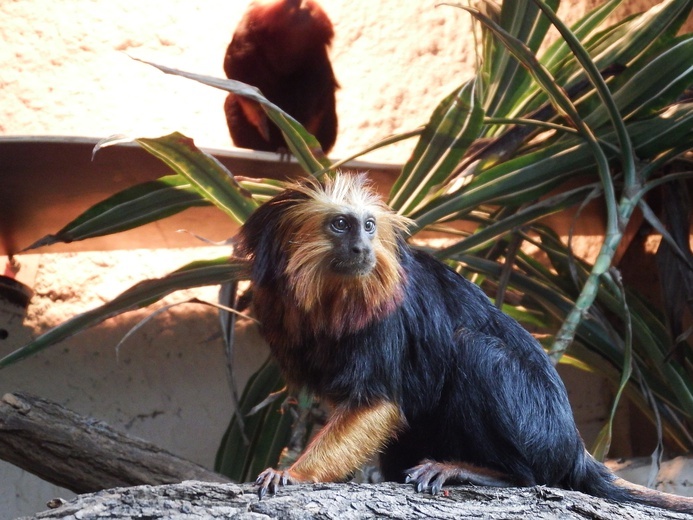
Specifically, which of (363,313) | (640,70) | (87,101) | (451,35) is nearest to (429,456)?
(363,313)

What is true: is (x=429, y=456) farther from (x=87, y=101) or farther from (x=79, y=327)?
(x=87, y=101)

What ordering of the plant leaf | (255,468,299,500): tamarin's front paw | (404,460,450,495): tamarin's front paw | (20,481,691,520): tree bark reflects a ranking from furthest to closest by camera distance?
the plant leaf → (404,460,450,495): tamarin's front paw → (255,468,299,500): tamarin's front paw → (20,481,691,520): tree bark

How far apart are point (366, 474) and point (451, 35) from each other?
2.59 meters

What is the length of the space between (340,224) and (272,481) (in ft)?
1.91

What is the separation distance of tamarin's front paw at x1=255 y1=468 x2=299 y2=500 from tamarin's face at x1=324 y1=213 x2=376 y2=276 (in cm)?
45

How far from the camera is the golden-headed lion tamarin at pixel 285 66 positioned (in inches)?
154

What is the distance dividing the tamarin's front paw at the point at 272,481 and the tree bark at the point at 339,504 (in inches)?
0.6

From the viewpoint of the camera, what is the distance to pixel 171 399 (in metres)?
3.56

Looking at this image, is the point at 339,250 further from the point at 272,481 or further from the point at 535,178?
the point at 535,178

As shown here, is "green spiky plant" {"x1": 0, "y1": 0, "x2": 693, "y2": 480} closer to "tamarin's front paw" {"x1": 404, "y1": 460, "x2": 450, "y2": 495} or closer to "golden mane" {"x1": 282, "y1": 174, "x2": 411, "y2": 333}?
"golden mane" {"x1": 282, "y1": 174, "x2": 411, "y2": 333}

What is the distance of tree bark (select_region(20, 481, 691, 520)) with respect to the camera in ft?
4.47

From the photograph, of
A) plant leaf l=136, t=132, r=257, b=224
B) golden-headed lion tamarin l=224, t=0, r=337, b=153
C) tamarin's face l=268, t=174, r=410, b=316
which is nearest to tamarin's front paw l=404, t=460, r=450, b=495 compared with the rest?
tamarin's face l=268, t=174, r=410, b=316

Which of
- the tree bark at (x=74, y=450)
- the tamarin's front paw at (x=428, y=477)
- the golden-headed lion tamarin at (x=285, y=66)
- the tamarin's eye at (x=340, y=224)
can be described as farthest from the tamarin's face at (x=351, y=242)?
the golden-headed lion tamarin at (x=285, y=66)

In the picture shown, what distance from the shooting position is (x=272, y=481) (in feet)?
5.11
